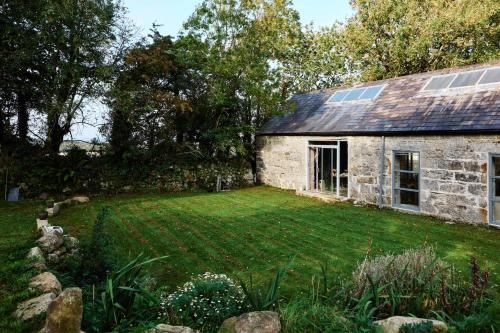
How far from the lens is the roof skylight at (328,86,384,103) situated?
15402 mm

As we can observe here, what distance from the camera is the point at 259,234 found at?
9344 mm

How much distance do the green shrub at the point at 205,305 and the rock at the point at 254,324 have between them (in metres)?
0.35

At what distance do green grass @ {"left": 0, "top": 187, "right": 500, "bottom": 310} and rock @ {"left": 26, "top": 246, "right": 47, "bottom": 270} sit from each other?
97cm

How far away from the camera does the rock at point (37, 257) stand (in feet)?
18.5

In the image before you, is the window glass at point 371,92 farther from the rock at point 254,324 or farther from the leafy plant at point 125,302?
the leafy plant at point 125,302

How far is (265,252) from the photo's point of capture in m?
7.85

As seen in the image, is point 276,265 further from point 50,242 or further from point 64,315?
point 50,242

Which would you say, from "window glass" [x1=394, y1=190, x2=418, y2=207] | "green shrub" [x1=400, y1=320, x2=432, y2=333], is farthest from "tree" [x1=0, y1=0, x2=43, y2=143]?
"green shrub" [x1=400, y1=320, x2=432, y2=333]

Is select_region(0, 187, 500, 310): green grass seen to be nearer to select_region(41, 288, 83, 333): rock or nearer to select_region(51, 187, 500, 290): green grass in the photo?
select_region(51, 187, 500, 290): green grass

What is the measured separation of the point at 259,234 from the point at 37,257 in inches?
201

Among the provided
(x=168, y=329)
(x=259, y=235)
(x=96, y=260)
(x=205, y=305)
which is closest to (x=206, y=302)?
(x=205, y=305)

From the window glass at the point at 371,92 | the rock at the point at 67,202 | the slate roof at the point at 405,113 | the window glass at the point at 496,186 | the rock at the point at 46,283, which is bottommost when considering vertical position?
the rock at the point at 46,283

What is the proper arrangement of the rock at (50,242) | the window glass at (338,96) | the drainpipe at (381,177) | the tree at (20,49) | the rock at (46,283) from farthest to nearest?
the window glass at (338,96) < the tree at (20,49) < the drainpipe at (381,177) < the rock at (50,242) < the rock at (46,283)

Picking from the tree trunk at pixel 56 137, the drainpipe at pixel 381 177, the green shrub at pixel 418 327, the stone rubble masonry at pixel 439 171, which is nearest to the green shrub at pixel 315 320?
the green shrub at pixel 418 327
